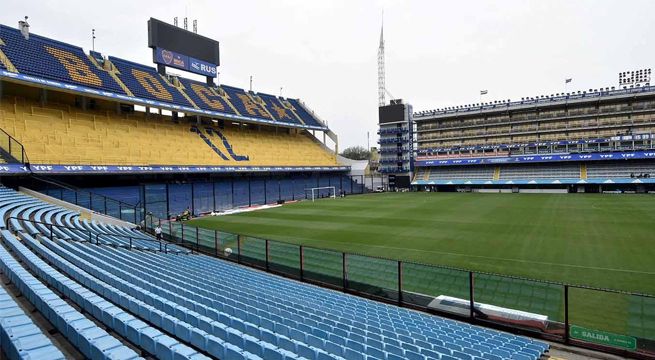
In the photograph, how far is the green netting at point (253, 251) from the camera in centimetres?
1473

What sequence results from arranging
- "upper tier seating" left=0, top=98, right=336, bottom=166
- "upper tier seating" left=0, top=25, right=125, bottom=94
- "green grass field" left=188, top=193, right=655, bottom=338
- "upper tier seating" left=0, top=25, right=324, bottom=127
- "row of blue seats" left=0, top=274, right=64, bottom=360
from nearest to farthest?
"row of blue seats" left=0, top=274, right=64, bottom=360
"green grass field" left=188, top=193, right=655, bottom=338
"upper tier seating" left=0, top=98, right=336, bottom=166
"upper tier seating" left=0, top=25, right=125, bottom=94
"upper tier seating" left=0, top=25, right=324, bottom=127

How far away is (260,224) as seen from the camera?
27.3 m

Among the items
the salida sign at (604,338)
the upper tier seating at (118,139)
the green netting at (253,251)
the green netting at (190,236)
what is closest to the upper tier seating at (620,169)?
the upper tier seating at (118,139)

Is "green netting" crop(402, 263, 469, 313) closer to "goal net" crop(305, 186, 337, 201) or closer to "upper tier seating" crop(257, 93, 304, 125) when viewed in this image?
"goal net" crop(305, 186, 337, 201)

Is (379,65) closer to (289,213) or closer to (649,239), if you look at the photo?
(289,213)

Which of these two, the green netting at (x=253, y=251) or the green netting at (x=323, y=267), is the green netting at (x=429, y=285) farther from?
the green netting at (x=253, y=251)

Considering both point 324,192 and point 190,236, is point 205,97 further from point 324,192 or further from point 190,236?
point 190,236

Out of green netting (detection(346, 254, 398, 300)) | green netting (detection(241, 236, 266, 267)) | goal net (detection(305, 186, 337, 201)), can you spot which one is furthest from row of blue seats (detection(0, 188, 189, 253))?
goal net (detection(305, 186, 337, 201))

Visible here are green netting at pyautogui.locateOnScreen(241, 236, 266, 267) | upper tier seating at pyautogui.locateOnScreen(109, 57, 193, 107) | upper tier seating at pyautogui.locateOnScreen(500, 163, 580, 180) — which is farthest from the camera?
upper tier seating at pyautogui.locateOnScreen(500, 163, 580, 180)

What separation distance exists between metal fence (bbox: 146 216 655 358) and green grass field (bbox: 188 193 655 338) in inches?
1.6

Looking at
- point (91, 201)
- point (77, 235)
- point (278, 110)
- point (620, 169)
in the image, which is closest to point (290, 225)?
point (91, 201)

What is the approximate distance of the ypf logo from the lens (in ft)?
145

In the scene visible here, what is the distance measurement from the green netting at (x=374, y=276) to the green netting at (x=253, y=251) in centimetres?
435

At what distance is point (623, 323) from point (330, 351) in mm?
7737
